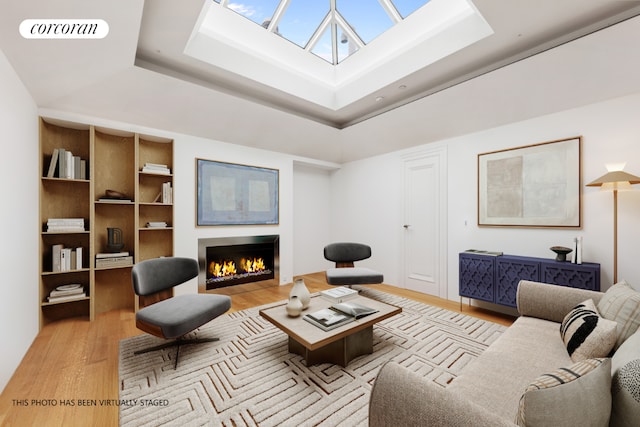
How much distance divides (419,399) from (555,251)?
2920mm

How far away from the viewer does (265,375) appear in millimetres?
1971

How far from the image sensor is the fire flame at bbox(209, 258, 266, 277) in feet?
13.2

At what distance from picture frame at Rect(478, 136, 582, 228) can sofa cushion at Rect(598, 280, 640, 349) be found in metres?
1.51

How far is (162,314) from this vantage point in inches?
82.7

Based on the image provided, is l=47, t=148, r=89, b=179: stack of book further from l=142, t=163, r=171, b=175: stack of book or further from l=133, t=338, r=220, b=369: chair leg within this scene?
l=133, t=338, r=220, b=369: chair leg

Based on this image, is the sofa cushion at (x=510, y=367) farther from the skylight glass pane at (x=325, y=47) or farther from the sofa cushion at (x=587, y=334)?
the skylight glass pane at (x=325, y=47)

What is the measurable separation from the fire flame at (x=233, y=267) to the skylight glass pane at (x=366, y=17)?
3717 mm

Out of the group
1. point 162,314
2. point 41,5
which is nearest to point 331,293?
point 162,314

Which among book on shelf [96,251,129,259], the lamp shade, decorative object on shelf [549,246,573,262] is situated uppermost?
the lamp shade

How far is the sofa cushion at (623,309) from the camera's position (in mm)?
1334

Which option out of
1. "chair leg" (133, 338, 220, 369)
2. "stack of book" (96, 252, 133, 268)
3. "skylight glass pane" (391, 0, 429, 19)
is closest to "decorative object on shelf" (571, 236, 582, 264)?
"skylight glass pane" (391, 0, 429, 19)

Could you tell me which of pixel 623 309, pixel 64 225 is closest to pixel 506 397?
pixel 623 309

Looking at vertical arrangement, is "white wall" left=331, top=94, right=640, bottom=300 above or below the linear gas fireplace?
above

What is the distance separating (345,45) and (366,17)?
1.44ft
